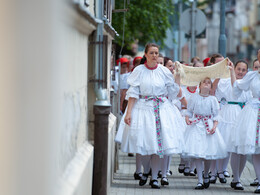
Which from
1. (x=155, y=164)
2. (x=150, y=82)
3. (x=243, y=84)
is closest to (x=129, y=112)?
(x=150, y=82)

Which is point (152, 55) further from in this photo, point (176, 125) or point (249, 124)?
point (249, 124)

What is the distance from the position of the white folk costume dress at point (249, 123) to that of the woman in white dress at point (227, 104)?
2.66 ft

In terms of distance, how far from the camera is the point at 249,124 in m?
10.3

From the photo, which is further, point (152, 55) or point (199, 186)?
point (199, 186)

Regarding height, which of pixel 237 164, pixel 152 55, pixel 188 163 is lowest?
pixel 188 163

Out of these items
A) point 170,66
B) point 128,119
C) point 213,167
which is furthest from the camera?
point 170,66

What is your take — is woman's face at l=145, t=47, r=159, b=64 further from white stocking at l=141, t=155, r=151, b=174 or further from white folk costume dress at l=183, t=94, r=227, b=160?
white stocking at l=141, t=155, r=151, b=174

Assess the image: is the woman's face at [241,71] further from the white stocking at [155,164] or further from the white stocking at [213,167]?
the white stocking at [155,164]

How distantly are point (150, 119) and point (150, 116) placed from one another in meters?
0.04

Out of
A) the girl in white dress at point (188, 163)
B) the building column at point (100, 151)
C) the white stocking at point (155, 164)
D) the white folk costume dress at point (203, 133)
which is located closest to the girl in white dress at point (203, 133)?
the white folk costume dress at point (203, 133)

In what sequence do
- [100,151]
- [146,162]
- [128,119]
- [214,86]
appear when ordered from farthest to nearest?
1. [214,86]
2. [146,162]
3. [128,119]
4. [100,151]

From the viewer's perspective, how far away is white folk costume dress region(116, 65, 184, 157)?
1023 cm

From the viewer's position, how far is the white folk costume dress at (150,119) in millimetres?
10234

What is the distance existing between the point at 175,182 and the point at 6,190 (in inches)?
308
